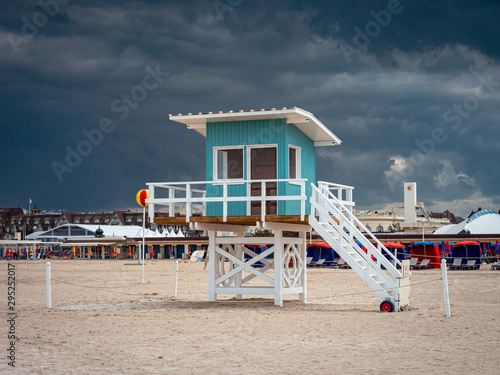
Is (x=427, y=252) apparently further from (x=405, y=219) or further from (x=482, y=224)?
(x=405, y=219)

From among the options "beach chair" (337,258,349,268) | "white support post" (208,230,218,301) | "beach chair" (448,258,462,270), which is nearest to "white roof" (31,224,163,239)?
"beach chair" (337,258,349,268)

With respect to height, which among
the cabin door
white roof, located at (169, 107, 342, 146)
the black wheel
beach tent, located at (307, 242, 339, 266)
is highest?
white roof, located at (169, 107, 342, 146)

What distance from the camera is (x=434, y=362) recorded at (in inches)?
373

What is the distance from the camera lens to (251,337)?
1216 cm

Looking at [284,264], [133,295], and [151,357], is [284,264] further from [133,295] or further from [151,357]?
[151,357]

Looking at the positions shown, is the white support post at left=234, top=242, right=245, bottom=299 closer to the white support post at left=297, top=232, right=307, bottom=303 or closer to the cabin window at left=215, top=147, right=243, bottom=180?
the white support post at left=297, top=232, right=307, bottom=303

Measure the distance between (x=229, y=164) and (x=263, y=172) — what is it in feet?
3.66

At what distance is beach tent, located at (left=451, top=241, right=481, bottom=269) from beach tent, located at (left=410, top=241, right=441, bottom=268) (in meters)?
1.55

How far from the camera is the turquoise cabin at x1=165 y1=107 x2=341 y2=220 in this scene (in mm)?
17984

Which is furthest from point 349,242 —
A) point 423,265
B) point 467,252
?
point 467,252

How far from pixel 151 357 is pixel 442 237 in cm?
5729

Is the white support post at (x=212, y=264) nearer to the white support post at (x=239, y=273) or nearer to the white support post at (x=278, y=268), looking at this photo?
the white support post at (x=239, y=273)

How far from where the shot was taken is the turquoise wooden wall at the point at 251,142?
18.1 meters

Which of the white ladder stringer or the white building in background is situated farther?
the white building in background
